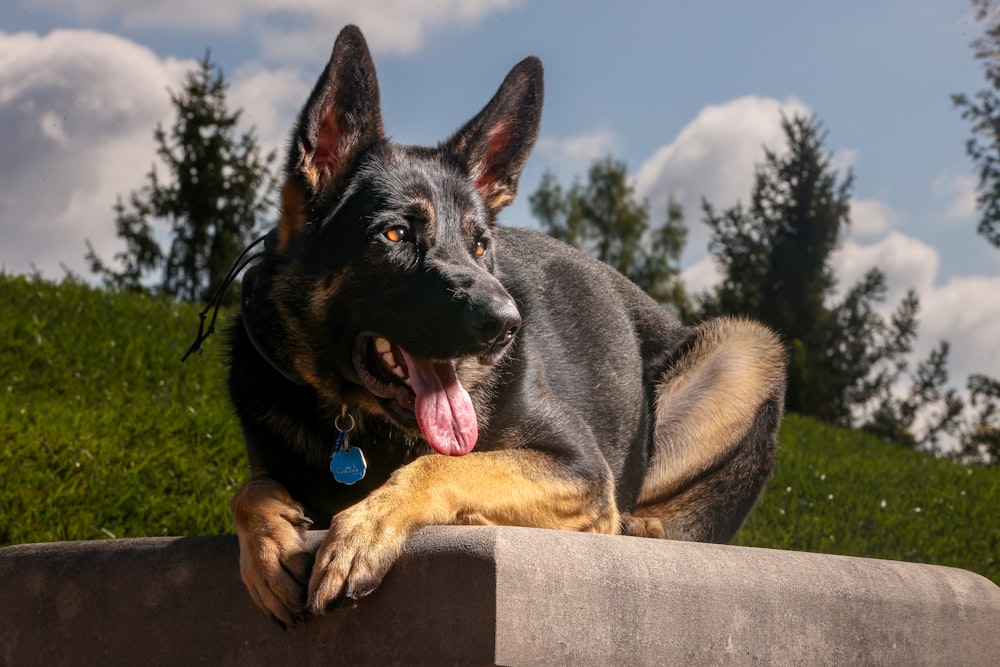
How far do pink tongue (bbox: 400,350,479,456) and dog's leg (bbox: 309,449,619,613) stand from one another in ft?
0.18

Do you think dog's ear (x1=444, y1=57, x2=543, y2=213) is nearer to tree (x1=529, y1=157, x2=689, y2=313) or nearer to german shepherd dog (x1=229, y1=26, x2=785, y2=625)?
german shepherd dog (x1=229, y1=26, x2=785, y2=625)

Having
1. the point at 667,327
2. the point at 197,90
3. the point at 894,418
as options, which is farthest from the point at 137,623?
the point at 197,90

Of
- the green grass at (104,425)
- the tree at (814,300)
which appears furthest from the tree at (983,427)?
the green grass at (104,425)

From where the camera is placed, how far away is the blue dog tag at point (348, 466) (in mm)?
3418

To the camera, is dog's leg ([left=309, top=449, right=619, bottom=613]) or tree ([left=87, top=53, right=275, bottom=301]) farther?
tree ([left=87, top=53, right=275, bottom=301])

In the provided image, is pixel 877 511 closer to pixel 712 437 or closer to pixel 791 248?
pixel 712 437

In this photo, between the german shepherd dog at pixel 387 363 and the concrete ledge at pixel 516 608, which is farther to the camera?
the german shepherd dog at pixel 387 363

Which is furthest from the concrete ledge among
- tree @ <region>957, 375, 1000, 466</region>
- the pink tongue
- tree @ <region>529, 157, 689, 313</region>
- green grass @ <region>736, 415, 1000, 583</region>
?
tree @ <region>529, 157, 689, 313</region>

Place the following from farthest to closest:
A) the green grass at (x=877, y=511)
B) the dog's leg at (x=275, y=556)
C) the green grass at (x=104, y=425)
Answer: the green grass at (x=877, y=511), the green grass at (x=104, y=425), the dog's leg at (x=275, y=556)

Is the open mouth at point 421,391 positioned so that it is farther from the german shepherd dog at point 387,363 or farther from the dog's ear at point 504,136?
the dog's ear at point 504,136

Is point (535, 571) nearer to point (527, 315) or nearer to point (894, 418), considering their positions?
point (527, 315)

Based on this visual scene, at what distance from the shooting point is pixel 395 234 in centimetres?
336

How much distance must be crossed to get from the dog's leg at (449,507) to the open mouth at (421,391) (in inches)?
3.0

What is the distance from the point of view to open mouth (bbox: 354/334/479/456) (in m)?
3.19
